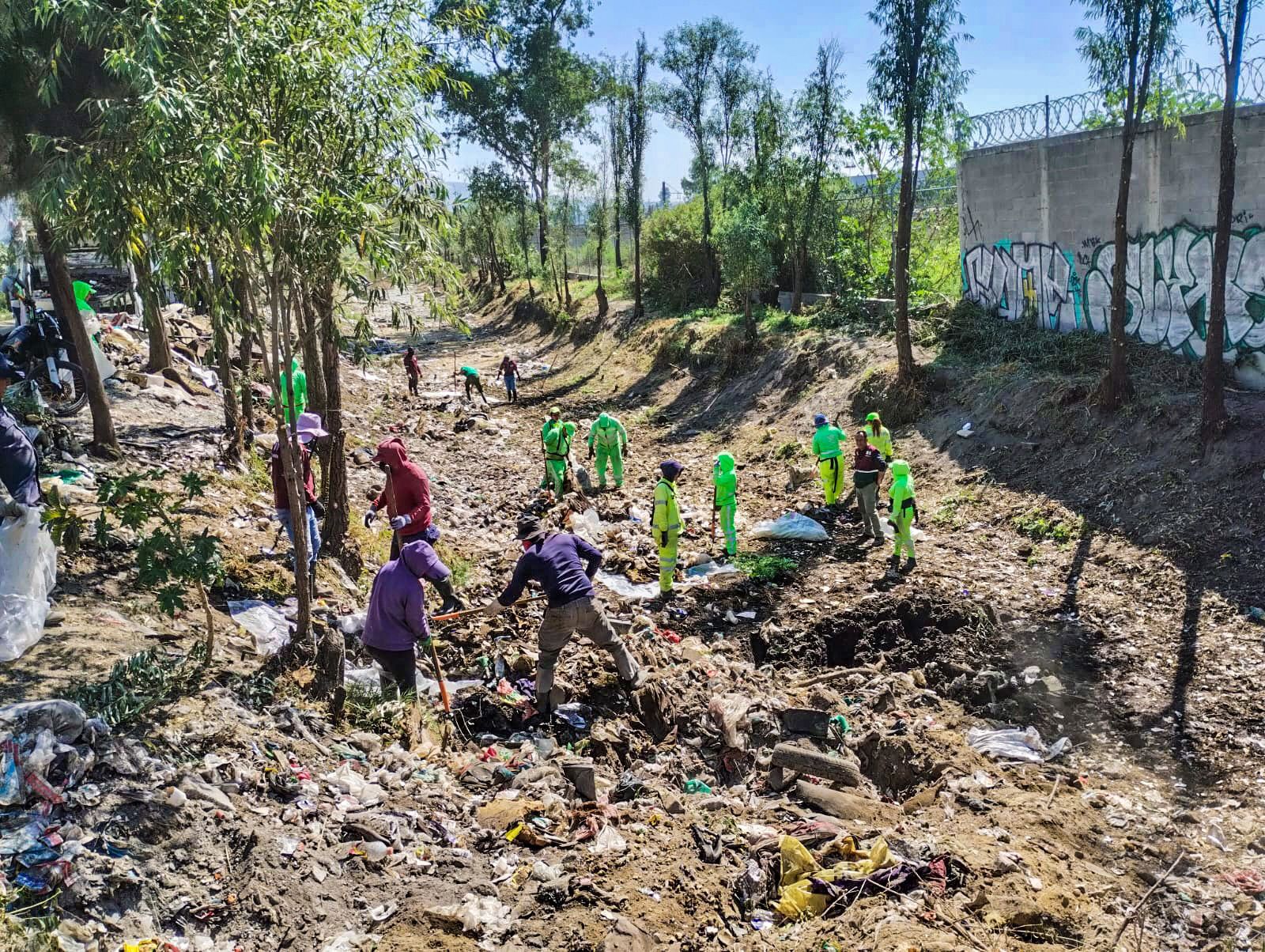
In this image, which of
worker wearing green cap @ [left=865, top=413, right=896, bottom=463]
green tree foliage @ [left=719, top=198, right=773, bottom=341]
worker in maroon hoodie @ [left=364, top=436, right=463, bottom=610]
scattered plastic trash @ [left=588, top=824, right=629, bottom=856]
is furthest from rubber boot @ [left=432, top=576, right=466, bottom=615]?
green tree foliage @ [left=719, top=198, right=773, bottom=341]

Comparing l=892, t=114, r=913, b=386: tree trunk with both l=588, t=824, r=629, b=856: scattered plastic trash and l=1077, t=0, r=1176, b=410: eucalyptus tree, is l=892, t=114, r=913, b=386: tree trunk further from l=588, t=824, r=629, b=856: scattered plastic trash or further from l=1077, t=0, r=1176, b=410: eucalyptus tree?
l=588, t=824, r=629, b=856: scattered plastic trash

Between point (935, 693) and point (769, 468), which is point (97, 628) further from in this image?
point (769, 468)

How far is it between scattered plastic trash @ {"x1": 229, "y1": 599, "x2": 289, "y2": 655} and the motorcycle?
5396 mm

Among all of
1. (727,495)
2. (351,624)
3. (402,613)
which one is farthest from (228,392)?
(727,495)

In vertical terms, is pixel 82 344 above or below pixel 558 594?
above

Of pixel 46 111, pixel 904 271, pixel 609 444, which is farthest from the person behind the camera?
pixel 904 271

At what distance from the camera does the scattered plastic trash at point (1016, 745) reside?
6.15m

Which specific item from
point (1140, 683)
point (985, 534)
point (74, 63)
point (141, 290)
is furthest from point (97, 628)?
point (985, 534)

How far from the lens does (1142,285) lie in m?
12.1

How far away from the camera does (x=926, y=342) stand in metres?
15.3

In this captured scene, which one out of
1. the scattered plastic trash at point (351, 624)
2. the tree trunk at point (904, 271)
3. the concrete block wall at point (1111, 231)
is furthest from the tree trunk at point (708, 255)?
the scattered plastic trash at point (351, 624)

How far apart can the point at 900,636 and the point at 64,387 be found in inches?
408

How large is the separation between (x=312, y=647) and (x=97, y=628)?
134 cm

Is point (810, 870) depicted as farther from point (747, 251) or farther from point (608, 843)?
point (747, 251)
